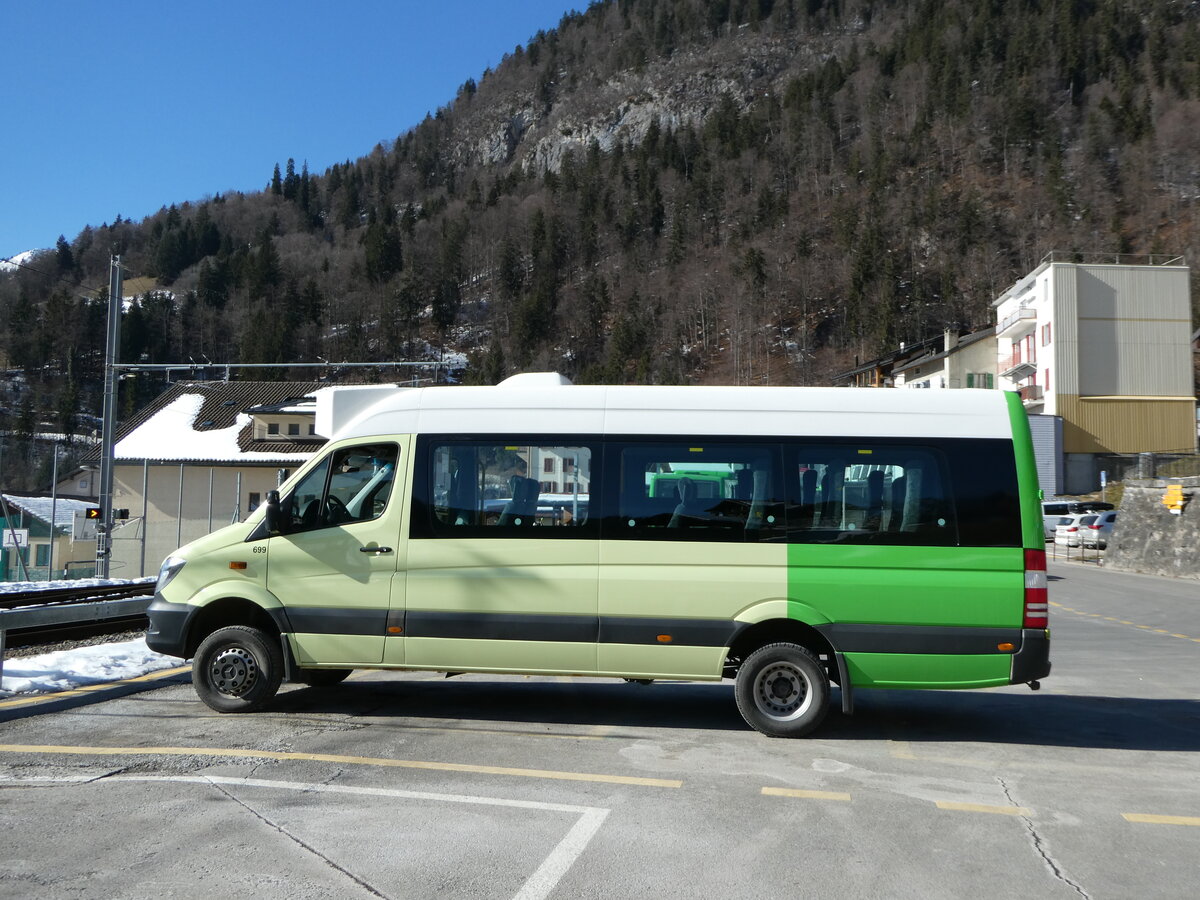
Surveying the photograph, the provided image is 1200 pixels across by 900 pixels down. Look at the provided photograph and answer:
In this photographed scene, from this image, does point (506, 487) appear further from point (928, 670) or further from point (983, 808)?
point (983, 808)

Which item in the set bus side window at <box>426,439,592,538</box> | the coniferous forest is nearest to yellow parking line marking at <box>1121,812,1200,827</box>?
bus side window at <box>426,439,592,538</box>

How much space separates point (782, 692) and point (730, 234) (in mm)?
123671

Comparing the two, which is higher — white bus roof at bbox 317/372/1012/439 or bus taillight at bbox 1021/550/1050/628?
white bus roof at bbox 317/372/1012/439

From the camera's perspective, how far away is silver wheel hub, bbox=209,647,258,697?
812 cm

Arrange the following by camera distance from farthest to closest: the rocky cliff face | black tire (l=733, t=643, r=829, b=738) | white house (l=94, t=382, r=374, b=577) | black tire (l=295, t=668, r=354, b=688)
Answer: the rocky cliff face → white house (l=94, t=382, r=374, b=577) → black tire (l=295, t=668, r=354, b=688) → black tire (l=733, t=643, r=829, b=738)

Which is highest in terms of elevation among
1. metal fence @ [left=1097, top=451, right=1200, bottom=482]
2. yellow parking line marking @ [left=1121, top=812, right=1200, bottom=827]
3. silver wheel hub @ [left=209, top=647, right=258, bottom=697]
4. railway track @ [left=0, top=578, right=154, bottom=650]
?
metal fence @ [left=1097, top=451, right=1200, bottom=482]

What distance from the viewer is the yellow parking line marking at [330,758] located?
635 centimetres

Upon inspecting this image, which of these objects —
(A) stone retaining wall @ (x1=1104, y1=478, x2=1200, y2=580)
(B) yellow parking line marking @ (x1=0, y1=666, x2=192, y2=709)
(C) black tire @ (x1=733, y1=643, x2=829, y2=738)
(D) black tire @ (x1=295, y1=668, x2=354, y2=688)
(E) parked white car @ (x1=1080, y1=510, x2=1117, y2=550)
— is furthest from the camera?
(E) parked white car @ (x1=1080, y1=510, x2=1117, y2=550)

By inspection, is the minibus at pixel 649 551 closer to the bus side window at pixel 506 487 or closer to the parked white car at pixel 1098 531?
the bus side window at pixel 506 487

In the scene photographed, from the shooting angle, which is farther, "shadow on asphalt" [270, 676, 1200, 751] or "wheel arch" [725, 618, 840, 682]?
"shadow on asphalt" [270, 676, 1200, 751]

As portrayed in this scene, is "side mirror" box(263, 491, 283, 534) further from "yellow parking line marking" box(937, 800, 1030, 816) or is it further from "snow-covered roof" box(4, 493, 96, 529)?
"snow-covered roof" box(4, 493, 96, 529)

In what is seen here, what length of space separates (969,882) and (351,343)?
119324mm

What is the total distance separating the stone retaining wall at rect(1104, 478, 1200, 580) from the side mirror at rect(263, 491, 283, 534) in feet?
93.7

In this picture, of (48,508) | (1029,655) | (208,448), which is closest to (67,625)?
(1029,655)
